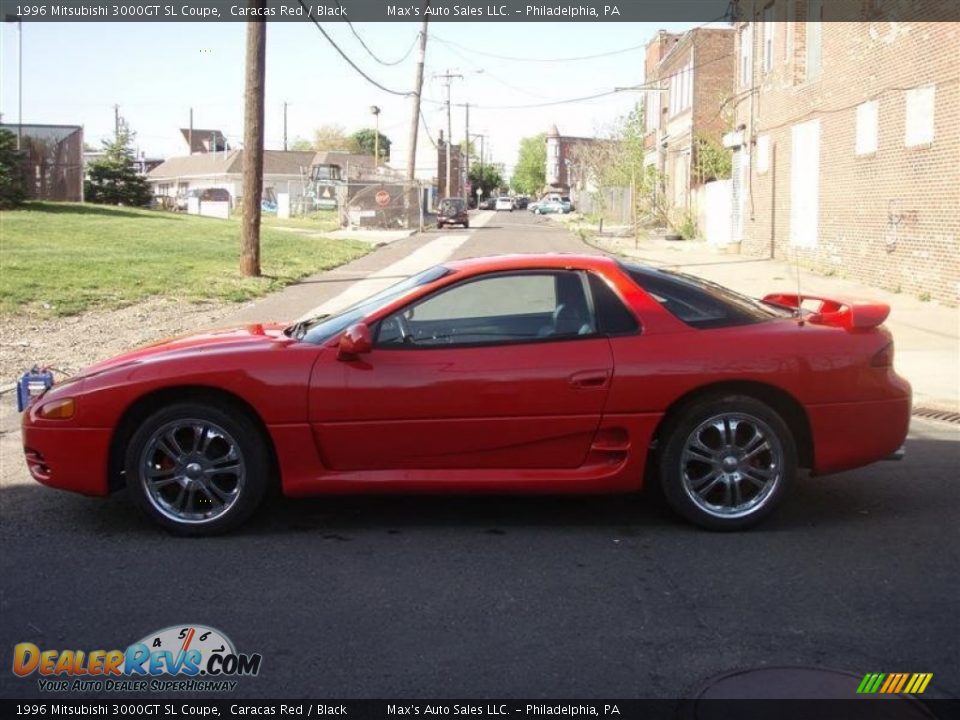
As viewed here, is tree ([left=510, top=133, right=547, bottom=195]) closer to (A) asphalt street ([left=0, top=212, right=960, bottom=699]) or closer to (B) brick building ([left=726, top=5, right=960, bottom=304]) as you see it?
(B) brick building ([left=726, top=5, right=960, bottom=304])

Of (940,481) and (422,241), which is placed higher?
(422,241)

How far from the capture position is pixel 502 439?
5344 mm

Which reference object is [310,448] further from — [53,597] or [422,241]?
[422,241]

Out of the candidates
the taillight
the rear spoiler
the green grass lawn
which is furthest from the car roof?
the green grass lawn

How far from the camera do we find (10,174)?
32.2 meters

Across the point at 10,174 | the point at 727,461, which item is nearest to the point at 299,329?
the point at 727,461

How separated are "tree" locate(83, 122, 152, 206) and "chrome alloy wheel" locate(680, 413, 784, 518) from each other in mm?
46153

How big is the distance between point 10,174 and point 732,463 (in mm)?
31584

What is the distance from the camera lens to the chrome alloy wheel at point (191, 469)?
530cm

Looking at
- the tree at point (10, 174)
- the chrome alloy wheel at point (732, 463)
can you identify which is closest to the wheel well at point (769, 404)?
the chrome alloy wheel at point (732, 463)

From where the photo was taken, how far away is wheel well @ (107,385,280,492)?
5340 millimetres

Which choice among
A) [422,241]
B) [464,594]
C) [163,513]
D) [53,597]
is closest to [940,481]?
[464,594]

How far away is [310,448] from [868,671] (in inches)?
110
